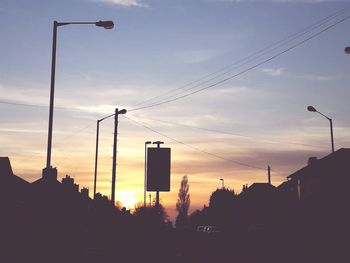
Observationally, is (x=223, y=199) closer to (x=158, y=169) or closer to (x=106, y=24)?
(x=158, y=169)

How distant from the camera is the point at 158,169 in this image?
34.8 m

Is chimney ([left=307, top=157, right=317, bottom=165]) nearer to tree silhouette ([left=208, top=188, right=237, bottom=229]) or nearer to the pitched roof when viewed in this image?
the pitched roof

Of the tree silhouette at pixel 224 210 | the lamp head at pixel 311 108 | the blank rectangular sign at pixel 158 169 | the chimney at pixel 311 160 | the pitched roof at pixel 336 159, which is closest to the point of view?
the blank rectangular sign at pixel 158 169

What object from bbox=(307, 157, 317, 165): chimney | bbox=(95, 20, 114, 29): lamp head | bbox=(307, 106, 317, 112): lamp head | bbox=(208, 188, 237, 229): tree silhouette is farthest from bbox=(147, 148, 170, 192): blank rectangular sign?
bbox=(208, 188, 237, 229): tree silhouette

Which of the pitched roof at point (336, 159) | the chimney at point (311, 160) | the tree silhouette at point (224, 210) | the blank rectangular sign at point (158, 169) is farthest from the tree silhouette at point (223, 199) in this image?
the blank rectangular sign at point (158, 169)

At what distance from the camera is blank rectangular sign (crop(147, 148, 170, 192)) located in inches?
1353

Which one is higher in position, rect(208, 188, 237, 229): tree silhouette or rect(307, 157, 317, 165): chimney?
rect(307, 157, 317, 165): chimney

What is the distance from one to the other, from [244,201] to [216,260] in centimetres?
7744

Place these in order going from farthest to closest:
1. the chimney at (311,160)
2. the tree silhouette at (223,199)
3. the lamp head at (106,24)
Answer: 1. the tree silhouette at (223,199)
2. the chimney at (311,160)
3. the lamp head at (106,24)

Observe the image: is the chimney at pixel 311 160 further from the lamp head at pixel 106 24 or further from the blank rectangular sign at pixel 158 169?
the lamp head at pixel 106 24

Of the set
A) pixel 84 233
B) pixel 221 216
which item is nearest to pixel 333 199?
pixel 84 233

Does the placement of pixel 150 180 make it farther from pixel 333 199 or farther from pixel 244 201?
pixel 244 201

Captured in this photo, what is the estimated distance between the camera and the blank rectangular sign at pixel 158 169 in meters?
34.4

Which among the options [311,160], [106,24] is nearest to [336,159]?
[311,160]
